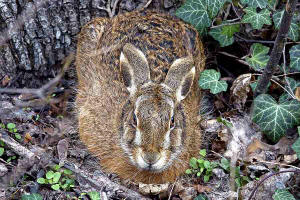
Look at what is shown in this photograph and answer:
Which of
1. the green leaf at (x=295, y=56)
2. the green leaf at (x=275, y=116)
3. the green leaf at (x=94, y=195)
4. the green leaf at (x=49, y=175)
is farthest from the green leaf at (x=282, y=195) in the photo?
the green leaf at (x=49, y=175)

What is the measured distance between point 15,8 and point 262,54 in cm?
356

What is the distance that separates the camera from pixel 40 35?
20.9ft

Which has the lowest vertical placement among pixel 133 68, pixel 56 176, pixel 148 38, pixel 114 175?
pixel 114 175

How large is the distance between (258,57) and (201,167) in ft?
6.44

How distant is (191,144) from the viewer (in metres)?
5.82

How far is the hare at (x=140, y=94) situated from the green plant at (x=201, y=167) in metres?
0.13

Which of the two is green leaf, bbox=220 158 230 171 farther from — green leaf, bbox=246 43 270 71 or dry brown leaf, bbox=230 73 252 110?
green leaf, bbox=246 43 270 71

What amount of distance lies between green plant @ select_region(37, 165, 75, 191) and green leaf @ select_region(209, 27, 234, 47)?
2955 mm

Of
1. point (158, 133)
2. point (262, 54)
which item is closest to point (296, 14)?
point (262, 54)

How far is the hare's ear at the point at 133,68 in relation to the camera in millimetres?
5348

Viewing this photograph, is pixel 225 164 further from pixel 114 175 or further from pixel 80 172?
pixel 80 172

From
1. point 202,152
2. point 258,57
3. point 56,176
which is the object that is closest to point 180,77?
point 202,152

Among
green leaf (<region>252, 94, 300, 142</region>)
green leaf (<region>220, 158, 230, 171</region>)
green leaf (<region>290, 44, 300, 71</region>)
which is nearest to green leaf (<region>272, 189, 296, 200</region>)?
green leaf (<region>220, 158, 230, 171</region>)

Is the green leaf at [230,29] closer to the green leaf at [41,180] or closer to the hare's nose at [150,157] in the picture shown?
the hare's nose at [150,157]
